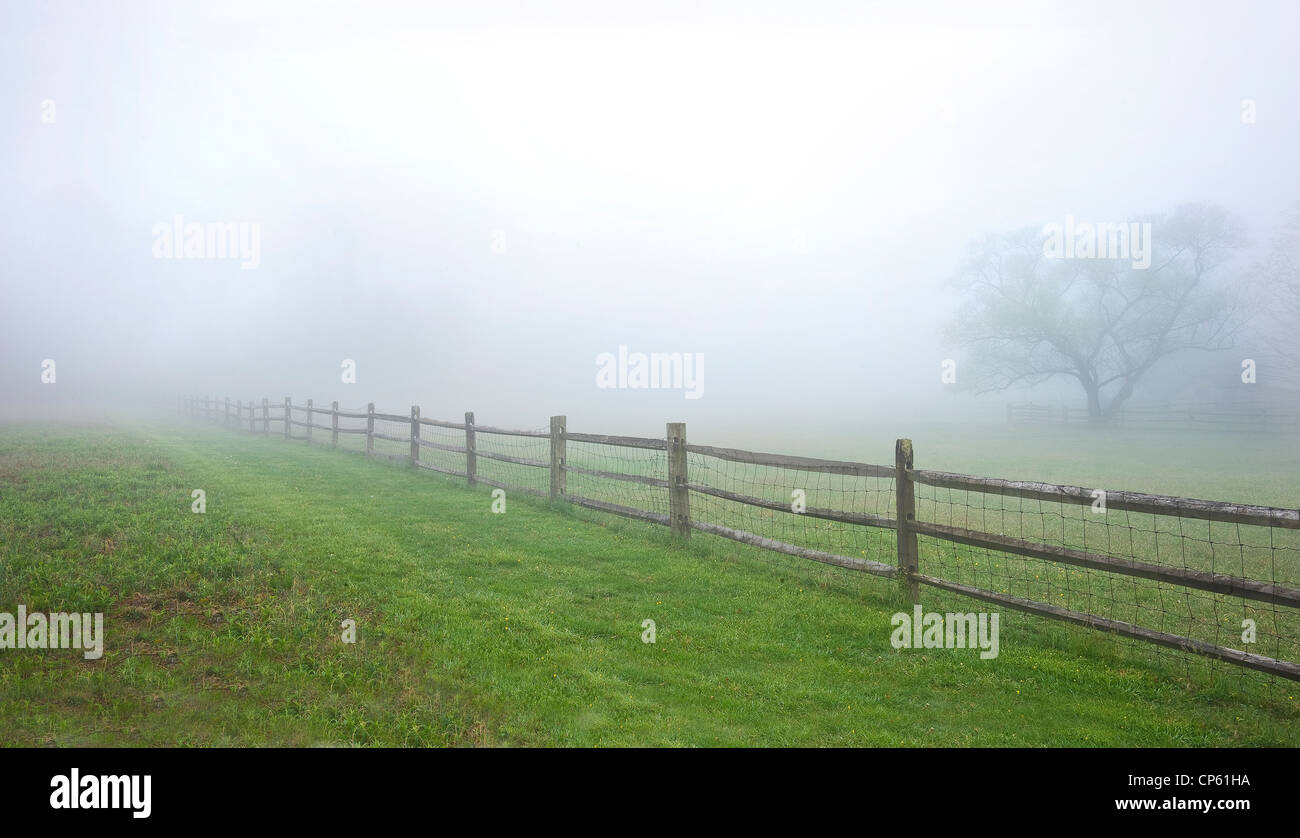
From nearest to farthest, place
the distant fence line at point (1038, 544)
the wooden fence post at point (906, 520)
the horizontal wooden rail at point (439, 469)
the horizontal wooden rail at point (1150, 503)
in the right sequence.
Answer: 1. the horizontal wooden rail at point (1150, 503)
2. the distant fence line at point (1038, 544)
3. the wooden fence post at point (906, 520)
4. the horizontal wooden rail at point (439, 469)

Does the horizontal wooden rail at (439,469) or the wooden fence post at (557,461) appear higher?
the wooden fence post at (557,461)

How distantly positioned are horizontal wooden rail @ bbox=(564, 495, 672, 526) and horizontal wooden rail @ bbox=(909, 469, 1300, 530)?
4.43m

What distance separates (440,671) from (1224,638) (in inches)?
282

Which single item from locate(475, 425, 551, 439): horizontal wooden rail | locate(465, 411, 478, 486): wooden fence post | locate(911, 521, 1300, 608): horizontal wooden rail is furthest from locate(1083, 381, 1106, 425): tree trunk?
locate(911, 521, 1300, 608): horizontal wooden rail

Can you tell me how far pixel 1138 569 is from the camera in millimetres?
5414

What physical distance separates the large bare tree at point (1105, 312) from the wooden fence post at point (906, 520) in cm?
4009

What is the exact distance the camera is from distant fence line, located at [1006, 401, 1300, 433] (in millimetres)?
36188

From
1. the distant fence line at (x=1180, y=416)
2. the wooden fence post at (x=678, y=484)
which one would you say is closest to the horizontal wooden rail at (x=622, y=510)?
the wooden fence post at (x=678, y=484)

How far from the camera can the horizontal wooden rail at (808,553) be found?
297 inches

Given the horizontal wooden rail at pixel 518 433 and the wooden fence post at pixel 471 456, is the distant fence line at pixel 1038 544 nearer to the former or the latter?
the wooden fence post at pixel 471 456
